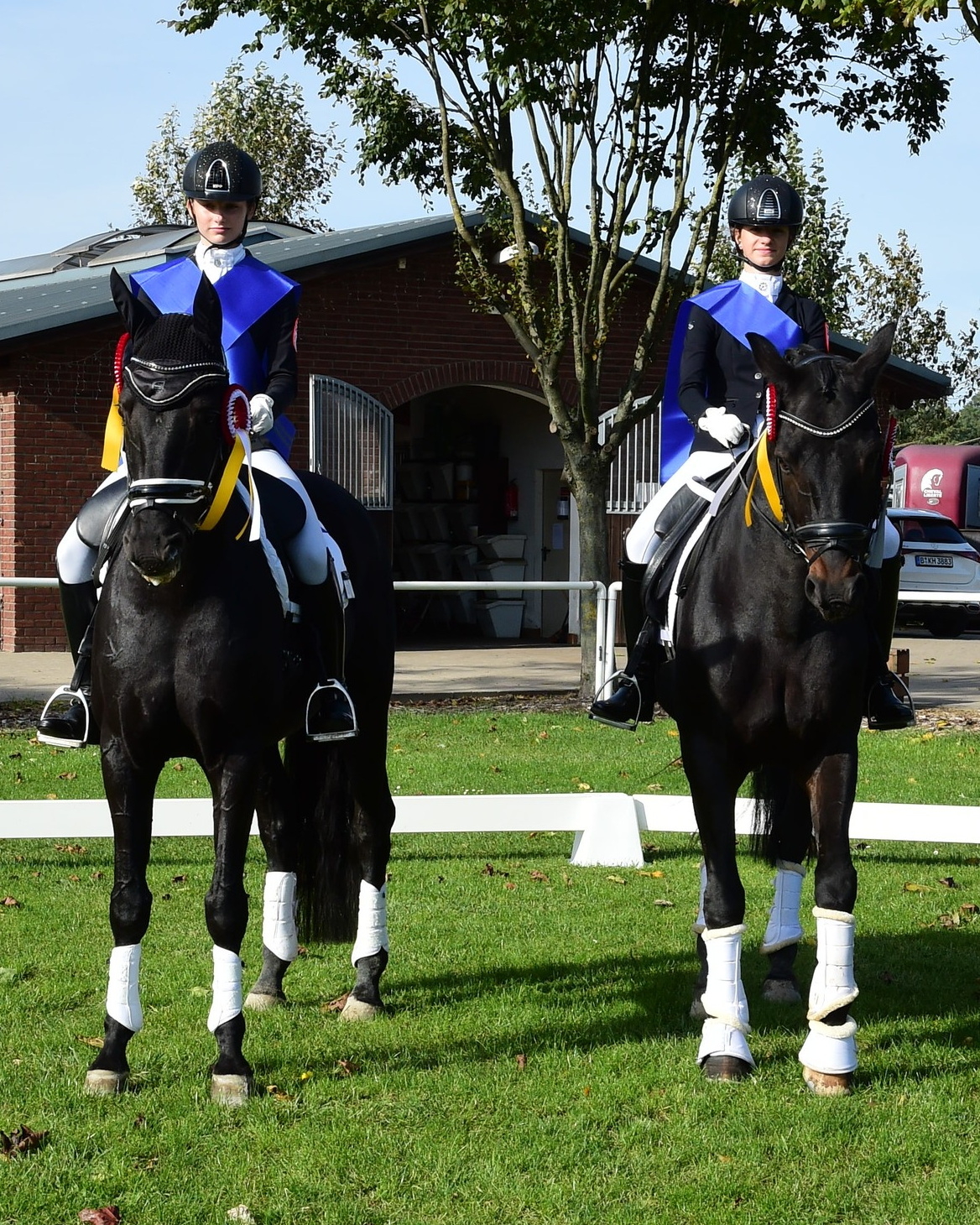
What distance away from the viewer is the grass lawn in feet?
14.3

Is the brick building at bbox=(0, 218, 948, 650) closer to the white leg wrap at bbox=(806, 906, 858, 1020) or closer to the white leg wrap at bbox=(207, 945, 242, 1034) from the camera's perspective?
the white leg wrap at bbox=(207, 945, 242, 1034)

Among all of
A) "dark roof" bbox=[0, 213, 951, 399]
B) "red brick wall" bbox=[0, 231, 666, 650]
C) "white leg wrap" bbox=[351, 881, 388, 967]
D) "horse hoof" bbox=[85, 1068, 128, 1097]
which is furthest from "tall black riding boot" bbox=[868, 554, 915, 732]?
"dark roof" bbox=[0, 213, 951, 399]

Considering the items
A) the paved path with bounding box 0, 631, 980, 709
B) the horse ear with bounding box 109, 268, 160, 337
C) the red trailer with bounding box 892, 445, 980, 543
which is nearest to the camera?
the horse ear with bounding box 109, 268, 160, 337

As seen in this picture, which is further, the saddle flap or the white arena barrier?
the white arena barrier

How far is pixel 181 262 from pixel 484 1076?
10.9 feet

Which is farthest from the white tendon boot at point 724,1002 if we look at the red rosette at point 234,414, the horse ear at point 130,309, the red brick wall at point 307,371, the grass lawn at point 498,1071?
the red brick wall at point 307,371

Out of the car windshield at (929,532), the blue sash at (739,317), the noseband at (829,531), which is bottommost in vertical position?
the car windshield at (929,532)

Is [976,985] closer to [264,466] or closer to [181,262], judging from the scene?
[264,466]

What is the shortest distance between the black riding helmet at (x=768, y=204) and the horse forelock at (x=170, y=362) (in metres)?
2.48

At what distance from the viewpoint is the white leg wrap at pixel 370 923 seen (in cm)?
631

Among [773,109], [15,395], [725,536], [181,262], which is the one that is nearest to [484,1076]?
[725,536]

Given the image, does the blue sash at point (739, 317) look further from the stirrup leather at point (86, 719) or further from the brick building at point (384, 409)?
the brick building at point (384, 409)

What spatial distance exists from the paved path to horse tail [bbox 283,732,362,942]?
9.43 meters

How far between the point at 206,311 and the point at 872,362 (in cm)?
226
